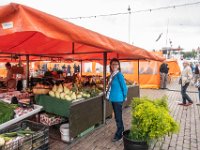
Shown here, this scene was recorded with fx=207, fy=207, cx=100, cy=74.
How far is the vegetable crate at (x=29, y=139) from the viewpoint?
9.56 feet

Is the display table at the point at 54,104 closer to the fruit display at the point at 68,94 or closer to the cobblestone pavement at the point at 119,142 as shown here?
the fruit display at the point at 68,94

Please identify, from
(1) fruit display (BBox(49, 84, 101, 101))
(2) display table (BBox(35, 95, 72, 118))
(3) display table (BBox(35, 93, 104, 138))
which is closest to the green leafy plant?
(3) display table (BBox(35, 93, 104, 138))

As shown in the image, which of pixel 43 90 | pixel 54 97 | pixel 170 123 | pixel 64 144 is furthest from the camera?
pixel 43 90

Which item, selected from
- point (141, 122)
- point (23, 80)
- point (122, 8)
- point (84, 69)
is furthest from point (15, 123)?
point (84, 69)

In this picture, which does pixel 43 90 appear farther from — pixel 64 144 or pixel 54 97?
pixel 64 144

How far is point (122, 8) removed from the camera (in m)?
15.9

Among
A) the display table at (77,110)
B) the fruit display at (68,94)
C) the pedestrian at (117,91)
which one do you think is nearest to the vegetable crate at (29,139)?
the display table at (77,110)

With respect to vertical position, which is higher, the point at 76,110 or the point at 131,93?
the point at 76,110

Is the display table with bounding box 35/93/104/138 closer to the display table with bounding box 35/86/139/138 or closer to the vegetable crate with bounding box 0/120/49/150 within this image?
the display table with bounding box 35/86/139/138

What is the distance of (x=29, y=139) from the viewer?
10.3ft

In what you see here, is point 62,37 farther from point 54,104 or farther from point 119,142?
point 119,142

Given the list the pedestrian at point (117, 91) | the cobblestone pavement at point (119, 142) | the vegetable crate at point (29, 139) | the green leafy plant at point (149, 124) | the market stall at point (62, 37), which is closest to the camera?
the market stall at point (62, 37)

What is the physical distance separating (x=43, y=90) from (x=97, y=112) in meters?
1.62

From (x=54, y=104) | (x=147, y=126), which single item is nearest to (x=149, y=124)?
(x=147, y=126)
